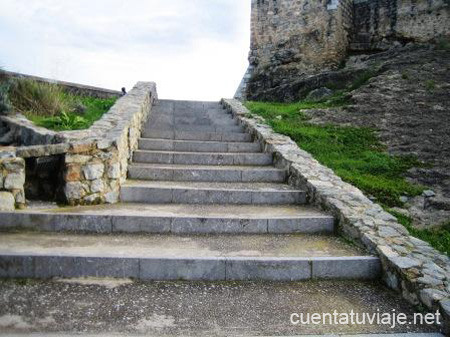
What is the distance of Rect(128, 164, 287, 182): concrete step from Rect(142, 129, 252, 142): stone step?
1.48 m

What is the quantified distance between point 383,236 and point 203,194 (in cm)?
218

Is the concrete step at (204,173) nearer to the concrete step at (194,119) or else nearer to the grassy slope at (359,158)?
the grassy slope at (359,158)

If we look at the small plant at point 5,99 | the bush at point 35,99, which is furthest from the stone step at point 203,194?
the small plant at point 5,99

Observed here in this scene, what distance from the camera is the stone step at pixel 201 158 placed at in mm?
6164

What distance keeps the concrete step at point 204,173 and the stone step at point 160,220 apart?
103 centimetres

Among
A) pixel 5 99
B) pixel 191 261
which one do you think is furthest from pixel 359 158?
pixel 5 99

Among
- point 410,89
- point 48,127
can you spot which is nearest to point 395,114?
point 410,89

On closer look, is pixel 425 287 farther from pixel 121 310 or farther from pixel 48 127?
pixel 48 127

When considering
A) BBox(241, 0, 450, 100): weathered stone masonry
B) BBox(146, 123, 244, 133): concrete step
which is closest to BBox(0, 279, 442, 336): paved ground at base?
BBox(146, 123, 244, 133): concrete step

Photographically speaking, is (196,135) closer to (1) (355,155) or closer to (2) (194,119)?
(2) (194,119)

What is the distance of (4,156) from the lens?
405 cm

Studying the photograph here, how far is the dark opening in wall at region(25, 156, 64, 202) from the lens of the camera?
14.7 feet

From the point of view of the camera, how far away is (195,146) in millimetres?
6879

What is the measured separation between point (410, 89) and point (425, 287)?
26.3 ft
